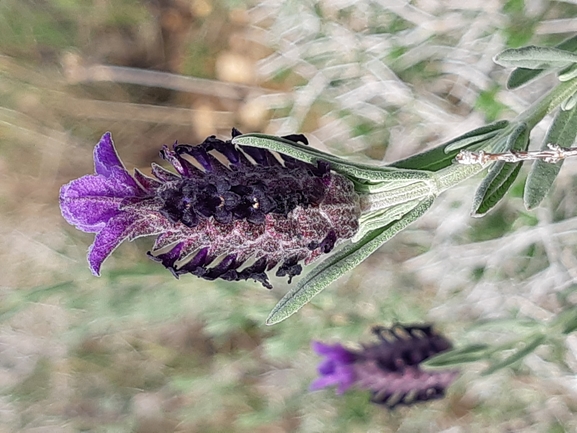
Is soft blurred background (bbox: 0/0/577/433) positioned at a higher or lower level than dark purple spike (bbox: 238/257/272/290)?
lower

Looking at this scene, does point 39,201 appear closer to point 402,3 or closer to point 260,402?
point 260,402

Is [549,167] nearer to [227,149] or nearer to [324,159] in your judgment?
[324,159]

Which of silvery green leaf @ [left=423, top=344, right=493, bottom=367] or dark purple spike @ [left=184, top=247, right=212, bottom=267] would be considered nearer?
dark purple spike @ [left=184, top=247, right=212, bottom=267]

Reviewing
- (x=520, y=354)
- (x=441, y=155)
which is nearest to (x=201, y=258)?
(x=441, y=155)

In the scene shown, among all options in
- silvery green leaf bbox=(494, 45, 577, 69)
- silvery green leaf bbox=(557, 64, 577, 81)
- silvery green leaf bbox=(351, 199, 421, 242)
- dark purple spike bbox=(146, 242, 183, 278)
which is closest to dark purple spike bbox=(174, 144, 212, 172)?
dark purple spike bbox=(146, 242, 183, 278)

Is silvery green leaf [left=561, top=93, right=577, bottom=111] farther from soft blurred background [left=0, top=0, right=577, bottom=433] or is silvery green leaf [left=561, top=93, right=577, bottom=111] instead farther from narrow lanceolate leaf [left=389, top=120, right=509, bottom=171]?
soft blurred background [left=0, top=0, right=577, bottom=433]

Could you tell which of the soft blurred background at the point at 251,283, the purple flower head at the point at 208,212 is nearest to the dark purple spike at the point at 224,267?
the purple flower head at the point at 208,212
